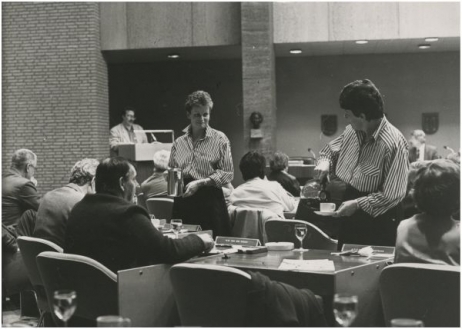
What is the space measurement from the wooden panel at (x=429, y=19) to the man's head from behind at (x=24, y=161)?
8089mm

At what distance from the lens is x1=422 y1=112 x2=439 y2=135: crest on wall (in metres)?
14.8

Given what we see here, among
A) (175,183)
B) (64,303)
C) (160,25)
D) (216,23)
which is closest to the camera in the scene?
(64,303)

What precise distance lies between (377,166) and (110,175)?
4.70ft

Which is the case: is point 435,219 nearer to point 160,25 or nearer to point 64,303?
point 64,303

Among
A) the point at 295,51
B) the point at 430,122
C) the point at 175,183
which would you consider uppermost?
the point at 295,51

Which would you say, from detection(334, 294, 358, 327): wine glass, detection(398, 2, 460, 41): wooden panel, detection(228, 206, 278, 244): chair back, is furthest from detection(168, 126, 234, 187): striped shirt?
detection(398, 2, 460, 41): wooden panel

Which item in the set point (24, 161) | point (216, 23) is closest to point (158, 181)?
point (24, 161)

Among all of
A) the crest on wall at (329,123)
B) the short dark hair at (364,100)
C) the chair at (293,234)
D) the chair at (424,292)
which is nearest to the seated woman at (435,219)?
the chair at (424,292)

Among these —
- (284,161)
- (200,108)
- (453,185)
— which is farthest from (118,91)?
(453,185)

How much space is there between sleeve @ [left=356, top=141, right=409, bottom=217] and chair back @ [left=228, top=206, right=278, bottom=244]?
1776mm

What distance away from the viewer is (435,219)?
9.44 ft

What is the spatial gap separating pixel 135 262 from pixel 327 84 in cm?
1244

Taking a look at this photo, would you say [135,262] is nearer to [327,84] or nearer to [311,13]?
[311,13]

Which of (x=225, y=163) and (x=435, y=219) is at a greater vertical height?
(x=225, y=163)
